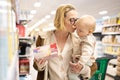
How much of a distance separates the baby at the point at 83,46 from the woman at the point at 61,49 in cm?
4

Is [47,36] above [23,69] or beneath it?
above

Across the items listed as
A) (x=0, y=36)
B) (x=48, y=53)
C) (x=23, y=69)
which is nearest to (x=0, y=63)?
(x=0, y=36)

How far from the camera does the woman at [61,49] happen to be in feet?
4.93

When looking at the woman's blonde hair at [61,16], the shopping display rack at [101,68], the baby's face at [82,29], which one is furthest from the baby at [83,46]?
the shopping display rack at [101,68]

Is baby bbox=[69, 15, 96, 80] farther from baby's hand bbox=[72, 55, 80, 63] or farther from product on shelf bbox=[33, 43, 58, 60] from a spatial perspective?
product on shelf bbox=[33, 43, 58, 60]

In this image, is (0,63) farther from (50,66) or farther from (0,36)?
(50,66)

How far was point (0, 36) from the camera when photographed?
1.86ft

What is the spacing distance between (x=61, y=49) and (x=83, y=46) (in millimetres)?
175

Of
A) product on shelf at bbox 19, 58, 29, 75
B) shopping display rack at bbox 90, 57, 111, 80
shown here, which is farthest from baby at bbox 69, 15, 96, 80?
product on shelf at bbox 19, 58, 29, 75

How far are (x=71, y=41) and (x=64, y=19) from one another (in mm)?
193

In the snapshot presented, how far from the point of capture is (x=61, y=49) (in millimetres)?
1558

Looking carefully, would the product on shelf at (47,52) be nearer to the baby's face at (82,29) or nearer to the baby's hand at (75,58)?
the baby's hand at (75,58)

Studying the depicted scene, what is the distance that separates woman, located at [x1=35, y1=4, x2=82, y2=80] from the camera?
1503 mm

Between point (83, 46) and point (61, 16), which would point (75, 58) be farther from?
point (61, 16)
